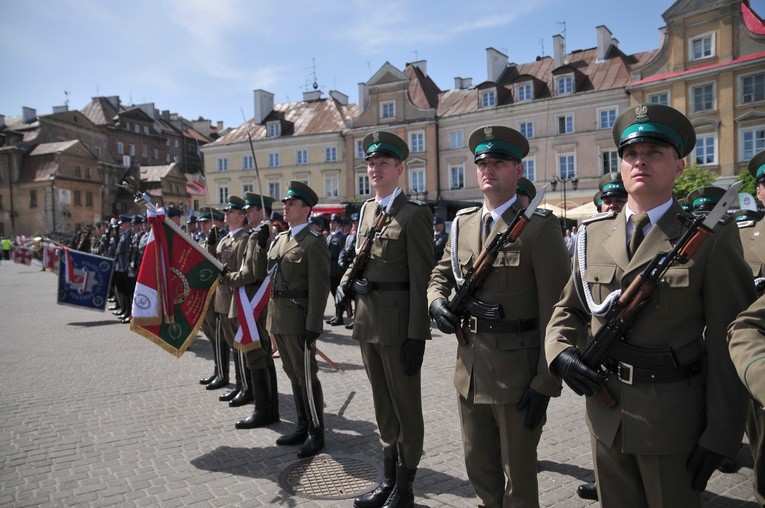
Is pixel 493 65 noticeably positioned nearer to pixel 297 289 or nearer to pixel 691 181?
pixel 691 181

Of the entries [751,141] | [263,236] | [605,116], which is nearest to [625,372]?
[263,236]

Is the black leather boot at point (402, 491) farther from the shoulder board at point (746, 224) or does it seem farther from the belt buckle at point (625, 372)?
the shoulder board at point (746, 224)

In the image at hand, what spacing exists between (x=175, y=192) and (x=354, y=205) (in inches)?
1748

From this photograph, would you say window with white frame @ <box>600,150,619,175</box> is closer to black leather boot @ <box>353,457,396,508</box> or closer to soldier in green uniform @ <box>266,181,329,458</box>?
soldier in green uniform @ <box>266,181,329,458</box>

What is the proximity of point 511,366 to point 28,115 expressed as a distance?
79.2 meters

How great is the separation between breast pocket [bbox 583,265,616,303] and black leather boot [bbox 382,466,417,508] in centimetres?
208

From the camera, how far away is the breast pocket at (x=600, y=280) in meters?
2.50

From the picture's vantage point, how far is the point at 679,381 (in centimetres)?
231

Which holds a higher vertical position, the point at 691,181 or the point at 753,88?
the point at 753,88

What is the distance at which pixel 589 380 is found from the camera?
2.39 meters

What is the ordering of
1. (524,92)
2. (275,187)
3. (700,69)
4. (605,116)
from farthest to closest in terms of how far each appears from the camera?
(275,187) → (524,92) → (605,116) → (700,69)

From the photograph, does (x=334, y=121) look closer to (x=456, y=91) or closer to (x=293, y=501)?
(x=456, y=91)

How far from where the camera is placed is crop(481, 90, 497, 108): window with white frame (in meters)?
40.4

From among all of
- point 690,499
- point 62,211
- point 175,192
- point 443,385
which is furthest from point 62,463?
point 175,192
